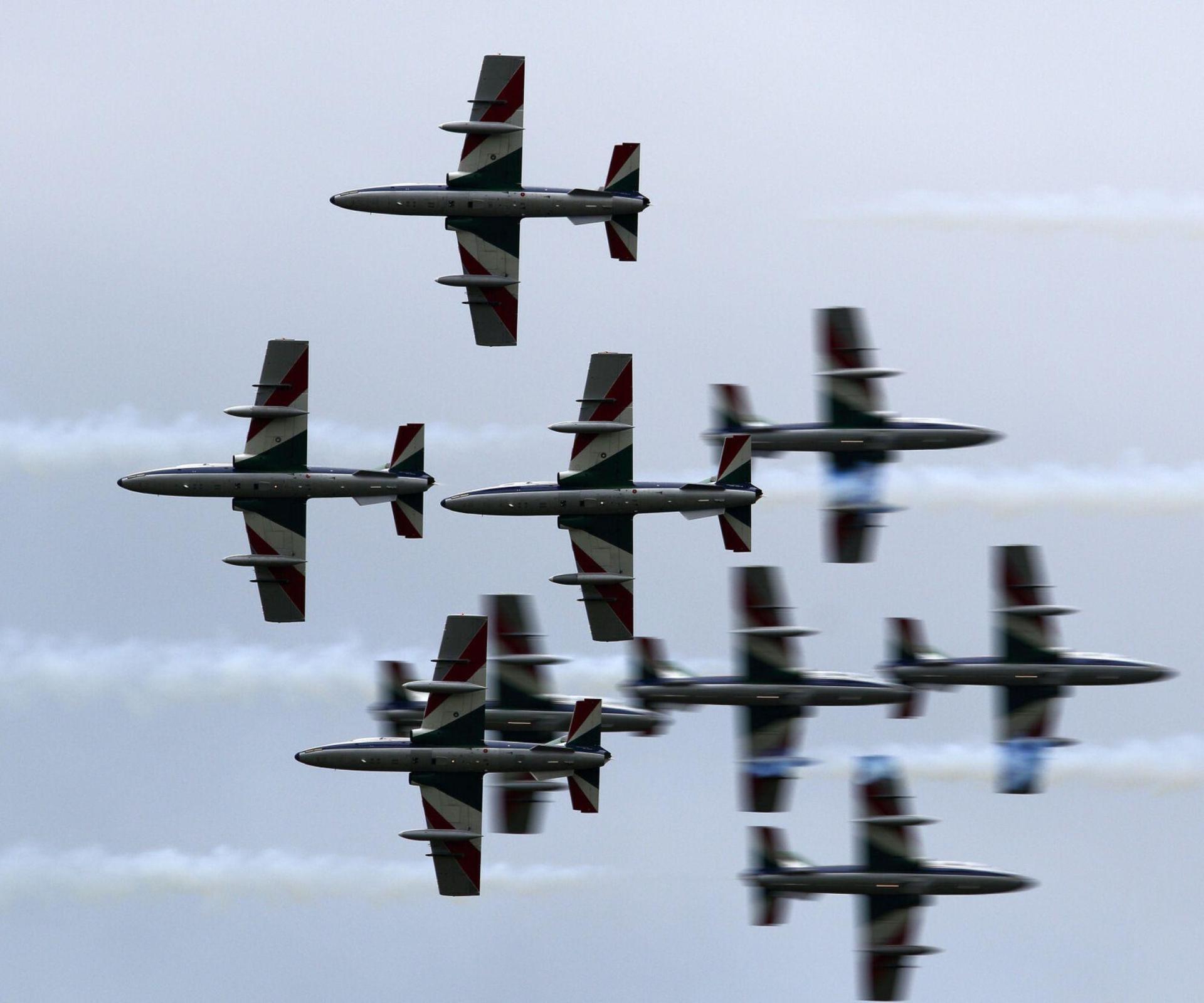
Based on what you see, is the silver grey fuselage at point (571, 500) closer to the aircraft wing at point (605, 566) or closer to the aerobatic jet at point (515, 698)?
the aircraft wing at point (605, 566)

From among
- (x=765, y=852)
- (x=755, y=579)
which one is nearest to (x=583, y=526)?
(x=755, y=579)

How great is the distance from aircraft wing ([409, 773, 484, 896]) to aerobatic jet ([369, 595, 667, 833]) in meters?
5.83

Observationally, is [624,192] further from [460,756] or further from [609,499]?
[460,756]

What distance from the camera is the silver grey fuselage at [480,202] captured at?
12669 cm

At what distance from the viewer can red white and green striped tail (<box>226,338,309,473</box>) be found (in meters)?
125

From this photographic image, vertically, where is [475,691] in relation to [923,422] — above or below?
below

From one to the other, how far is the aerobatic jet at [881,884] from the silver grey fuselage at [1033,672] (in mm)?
6047

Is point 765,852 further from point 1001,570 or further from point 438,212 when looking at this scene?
point 438,212

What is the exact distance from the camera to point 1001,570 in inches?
4980

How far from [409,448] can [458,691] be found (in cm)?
1020

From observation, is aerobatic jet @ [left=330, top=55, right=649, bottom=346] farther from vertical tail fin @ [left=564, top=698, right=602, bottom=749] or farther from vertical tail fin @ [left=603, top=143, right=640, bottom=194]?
vertical tail fin @ [left=564, top=698, right=602, bottom=749]

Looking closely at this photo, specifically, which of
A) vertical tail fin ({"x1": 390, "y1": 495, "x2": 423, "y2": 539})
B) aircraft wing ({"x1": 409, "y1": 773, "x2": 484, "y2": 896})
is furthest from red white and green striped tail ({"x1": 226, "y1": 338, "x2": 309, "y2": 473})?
aircraft wing ({"x1": 409, "y1": 773, "x2": 484, "y2": 896})

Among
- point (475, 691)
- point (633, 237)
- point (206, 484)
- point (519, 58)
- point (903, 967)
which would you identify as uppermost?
point (519, 58)

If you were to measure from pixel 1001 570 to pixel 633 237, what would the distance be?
806 inches
